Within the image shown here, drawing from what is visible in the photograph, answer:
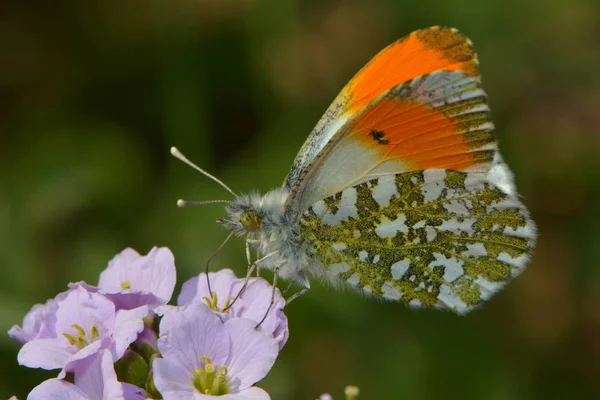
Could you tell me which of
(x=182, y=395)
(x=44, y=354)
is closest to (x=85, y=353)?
(x=44, y=354)

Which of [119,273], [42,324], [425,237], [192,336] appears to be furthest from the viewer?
[425,237]

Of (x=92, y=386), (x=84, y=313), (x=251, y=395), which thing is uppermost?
(x=84, y=313)

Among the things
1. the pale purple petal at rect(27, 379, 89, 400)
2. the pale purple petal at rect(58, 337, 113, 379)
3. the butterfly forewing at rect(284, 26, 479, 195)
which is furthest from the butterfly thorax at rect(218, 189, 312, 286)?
the pale purple petal at rect(27, 379, 89, 400)

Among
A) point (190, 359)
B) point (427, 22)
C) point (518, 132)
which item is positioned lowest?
point (190, 359)

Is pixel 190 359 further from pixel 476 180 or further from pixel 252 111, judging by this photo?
pixel 252 111

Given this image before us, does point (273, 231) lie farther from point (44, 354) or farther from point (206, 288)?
point (44, 354)

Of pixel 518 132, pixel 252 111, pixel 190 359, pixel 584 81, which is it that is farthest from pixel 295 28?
pixel 190 359

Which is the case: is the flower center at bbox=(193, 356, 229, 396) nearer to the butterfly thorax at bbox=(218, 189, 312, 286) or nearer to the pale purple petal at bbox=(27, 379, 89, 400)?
the pale purple petal at bbox=(27, 379, 89, 400)
